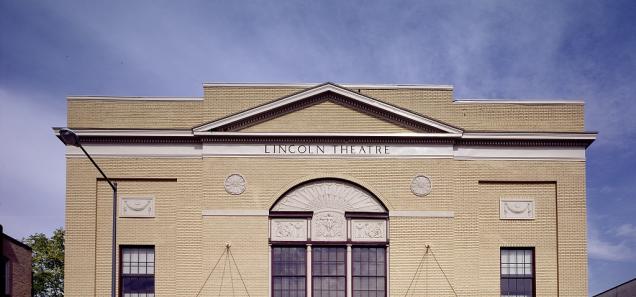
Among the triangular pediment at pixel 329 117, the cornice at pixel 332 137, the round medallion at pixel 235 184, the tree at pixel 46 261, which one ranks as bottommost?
the tree at pixel 46 261

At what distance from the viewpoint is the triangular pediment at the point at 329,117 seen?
24.0 meters

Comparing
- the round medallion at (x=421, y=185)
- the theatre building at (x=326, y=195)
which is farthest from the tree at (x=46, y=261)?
the round medallion at (x=421, y=185)

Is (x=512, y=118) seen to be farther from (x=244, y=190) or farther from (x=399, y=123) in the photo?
(x=244, y=190)

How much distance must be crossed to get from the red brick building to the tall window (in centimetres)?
1836

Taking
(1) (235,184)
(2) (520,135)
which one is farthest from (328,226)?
(2) (520,135)

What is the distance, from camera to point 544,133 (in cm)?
2419

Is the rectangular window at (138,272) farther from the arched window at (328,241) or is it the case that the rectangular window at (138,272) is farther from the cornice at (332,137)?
the arched window at (328,241)

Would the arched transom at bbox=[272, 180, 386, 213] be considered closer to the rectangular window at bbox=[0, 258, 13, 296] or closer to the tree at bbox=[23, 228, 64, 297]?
the rectangular window at bbox=[0, 258, 13, 296]

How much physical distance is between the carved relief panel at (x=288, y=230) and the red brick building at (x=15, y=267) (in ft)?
33.6

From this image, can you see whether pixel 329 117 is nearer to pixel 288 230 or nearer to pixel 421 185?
pixel 421 185

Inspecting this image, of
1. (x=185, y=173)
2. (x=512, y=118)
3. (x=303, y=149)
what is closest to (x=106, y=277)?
(x=185, y=173)

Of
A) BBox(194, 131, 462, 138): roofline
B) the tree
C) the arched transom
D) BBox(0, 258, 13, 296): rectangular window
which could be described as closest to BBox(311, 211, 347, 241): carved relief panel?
the arched transom

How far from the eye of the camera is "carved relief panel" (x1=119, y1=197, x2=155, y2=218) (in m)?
23.8

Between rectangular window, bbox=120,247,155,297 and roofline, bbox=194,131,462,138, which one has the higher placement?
roofline, bbox=194,131,462,138
